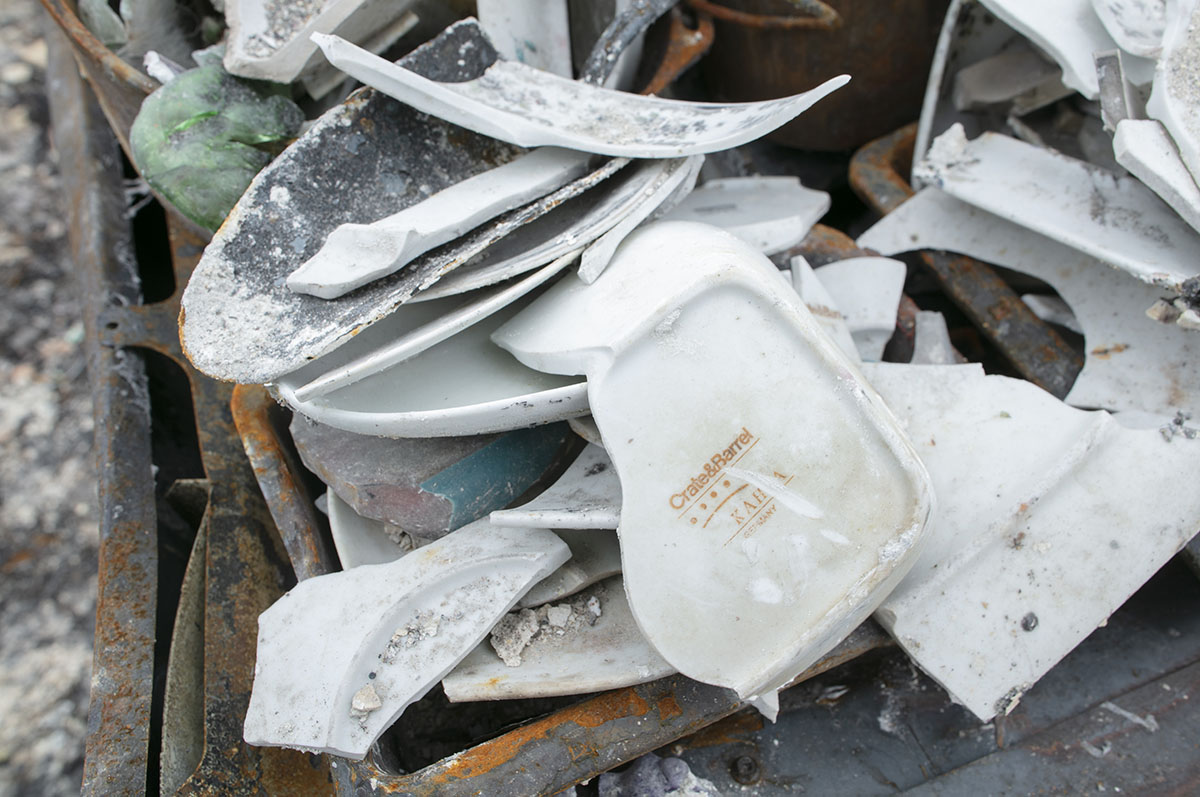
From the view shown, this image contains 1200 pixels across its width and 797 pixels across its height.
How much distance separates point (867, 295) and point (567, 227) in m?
0.57

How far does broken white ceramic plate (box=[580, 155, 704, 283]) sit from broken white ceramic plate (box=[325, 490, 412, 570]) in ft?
1.78

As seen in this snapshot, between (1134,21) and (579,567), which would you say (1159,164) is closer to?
(1134,21)

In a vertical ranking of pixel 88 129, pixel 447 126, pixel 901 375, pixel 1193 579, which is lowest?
pixel 1193 579

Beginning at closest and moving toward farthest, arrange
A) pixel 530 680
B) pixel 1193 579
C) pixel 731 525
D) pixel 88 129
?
pixel 731 525 → pixel 530 680 → pixel 1193 579 → pixel 88 129

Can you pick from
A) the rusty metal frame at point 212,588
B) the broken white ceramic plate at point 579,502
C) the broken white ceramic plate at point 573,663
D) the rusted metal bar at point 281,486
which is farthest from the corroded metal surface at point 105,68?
the broken white ceramic plate at point 573,663

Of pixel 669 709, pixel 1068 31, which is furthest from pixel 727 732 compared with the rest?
pixel 1068 31

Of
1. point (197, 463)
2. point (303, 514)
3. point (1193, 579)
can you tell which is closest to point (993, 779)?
point (1193, 579)

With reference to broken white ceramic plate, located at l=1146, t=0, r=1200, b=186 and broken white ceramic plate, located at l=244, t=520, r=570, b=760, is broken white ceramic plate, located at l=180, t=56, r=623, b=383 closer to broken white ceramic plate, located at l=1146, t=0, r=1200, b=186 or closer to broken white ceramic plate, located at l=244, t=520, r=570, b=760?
broken white ceramic plate, located at l=244, t=520, r=570, b=760

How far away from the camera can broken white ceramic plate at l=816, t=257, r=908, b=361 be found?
137cm

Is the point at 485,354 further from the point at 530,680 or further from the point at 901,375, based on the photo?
the point at 901,375

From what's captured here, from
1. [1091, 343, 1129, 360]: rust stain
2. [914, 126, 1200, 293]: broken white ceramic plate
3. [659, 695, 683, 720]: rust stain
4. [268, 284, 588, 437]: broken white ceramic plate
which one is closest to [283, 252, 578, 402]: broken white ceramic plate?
[268, 284, 588, 437]: broken white ceramic plate

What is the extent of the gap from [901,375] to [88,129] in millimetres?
1842

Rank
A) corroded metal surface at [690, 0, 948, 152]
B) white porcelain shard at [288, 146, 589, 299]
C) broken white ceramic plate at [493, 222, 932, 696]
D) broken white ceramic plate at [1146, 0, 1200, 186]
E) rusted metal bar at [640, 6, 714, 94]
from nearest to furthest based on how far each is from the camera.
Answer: broken white ceramic plate at [493, 222, 932, 696] < white porcelain shard at [288, 146, 589, 299] < broken white ceramic plate at [1146, 0, 1200, 186] < rusted metal bar at [640, 6, 714, 94] < corroded metal surface at [690, 0, 948, 152]

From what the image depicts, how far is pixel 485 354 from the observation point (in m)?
1.10
